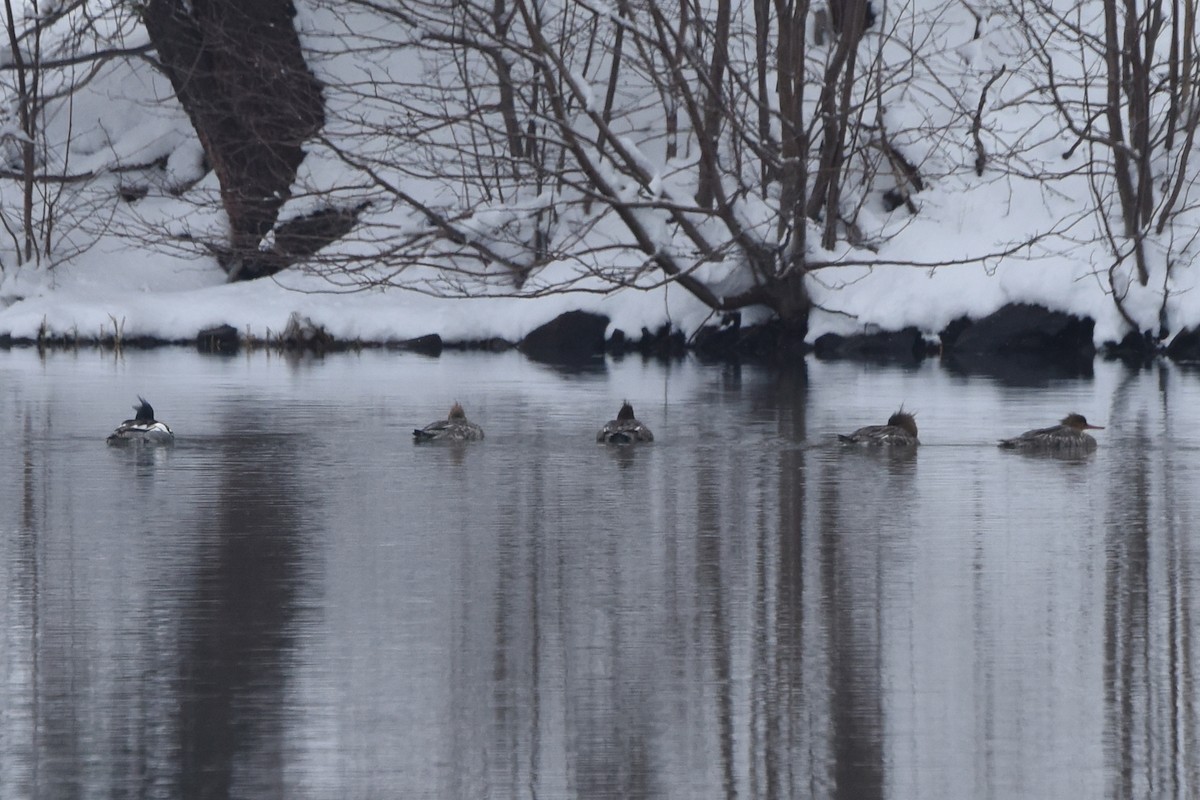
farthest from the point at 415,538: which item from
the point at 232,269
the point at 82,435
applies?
the point at 232,269

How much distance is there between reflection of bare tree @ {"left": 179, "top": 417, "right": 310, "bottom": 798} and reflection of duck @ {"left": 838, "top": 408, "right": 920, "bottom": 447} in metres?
3.73

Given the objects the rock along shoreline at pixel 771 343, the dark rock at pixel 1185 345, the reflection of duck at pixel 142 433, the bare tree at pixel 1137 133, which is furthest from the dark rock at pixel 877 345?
the reflection of duck at pixel 142 433

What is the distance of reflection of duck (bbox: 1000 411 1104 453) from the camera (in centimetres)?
1162

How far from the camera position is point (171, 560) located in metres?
7.31

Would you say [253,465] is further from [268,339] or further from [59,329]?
[59,329]

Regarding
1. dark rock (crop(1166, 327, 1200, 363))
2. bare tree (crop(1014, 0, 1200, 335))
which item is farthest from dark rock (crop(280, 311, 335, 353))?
dark rock (crop(1166, 327, 1200, 363))

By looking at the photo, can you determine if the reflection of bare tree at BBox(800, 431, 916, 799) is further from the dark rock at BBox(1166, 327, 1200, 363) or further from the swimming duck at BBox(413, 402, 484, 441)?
the dark rock at BBox(1166, 327, 1200, 363)

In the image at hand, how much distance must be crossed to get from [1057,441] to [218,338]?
61.4 ft

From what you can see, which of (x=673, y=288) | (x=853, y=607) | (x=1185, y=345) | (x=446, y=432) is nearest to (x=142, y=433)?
(x=446, y=432)

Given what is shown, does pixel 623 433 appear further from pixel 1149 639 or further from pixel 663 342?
pixel 663 342

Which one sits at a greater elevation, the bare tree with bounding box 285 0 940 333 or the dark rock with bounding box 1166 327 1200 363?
the bare tree with bounding box 285 0 940 333

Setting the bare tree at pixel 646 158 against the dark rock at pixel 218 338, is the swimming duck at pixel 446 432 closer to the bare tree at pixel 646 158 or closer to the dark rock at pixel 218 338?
Answer: the bare tree at pixel 646 158

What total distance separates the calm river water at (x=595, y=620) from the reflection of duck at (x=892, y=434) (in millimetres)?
170

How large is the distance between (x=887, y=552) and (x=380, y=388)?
10858 mm
